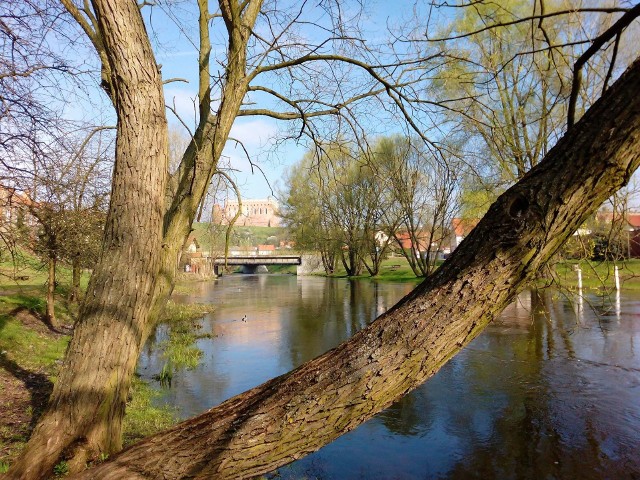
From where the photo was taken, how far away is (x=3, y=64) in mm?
6602

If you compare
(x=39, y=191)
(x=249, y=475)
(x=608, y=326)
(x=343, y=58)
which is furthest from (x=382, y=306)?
(x=249, y=475)

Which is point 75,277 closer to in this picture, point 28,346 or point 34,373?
point 28,346

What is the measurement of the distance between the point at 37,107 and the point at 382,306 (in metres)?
15.0

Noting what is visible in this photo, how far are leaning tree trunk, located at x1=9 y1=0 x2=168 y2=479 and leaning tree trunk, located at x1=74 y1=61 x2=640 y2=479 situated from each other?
34.9 inches

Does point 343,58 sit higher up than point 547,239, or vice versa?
point 343,58

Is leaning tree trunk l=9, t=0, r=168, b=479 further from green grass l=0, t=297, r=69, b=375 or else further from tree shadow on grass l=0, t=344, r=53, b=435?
green grass l=0, t=297, r=69, b=375

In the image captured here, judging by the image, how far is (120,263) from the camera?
3367mm

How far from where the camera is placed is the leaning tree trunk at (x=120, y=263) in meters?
3.16

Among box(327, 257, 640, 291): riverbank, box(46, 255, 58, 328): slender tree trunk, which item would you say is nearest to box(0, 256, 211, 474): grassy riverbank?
box(46, 255, 58, 328): slender tree trunk

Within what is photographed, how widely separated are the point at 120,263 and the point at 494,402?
6.41 m

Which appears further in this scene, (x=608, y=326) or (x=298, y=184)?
(x=298, y=184)

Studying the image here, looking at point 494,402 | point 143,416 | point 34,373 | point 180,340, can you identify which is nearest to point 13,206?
point 34,373

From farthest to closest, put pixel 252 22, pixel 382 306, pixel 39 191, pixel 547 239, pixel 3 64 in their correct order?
pixel 382 306
pixel 39 191
pixel 3 64
pixel 252 22
pixel 547 239

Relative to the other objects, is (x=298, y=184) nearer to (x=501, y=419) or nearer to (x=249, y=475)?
(x=501, y=419)
